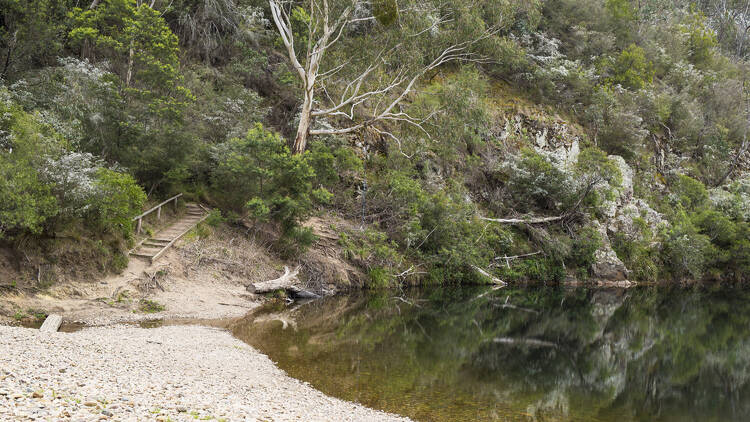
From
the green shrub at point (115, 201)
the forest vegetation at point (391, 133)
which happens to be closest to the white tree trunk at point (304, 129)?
the forest vegetation at point (391, 133)

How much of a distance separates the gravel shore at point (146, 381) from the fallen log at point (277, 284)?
618 cm

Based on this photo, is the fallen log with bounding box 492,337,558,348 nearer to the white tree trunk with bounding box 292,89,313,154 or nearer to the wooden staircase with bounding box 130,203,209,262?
the wooden staircase with bounding box 130,203,209,262

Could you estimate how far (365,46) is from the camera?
26.5 meters

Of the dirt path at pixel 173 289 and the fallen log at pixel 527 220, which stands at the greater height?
the dirt path at pixel 173 289

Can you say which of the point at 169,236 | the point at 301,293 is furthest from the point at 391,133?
the point at 169,236

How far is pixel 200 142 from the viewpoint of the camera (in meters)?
20.3

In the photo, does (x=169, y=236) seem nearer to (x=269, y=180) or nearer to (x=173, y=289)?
(x=173, y=289)

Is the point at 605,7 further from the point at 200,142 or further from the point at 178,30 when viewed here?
the point at 200,142

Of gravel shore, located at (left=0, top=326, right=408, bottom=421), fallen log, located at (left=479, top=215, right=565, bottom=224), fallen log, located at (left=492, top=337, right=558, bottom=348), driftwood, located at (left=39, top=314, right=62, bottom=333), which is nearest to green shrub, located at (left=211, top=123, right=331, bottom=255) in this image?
driftwood, located at (left=39, top=314, right=62, bottom=333)

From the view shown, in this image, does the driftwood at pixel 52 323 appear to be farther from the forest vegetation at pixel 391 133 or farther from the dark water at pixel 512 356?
the dark water at pixel 512 356

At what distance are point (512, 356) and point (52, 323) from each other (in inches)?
436

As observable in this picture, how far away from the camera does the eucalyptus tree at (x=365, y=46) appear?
912 inches

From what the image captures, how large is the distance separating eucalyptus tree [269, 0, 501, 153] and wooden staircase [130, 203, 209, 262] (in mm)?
5357

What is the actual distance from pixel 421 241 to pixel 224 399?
1846 centimetres
